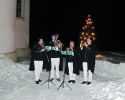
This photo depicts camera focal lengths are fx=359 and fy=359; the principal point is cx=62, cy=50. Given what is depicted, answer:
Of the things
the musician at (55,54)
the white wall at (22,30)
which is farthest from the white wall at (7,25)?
the musician at (55,54)

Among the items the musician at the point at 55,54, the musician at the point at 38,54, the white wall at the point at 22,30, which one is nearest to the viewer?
the musician at the point at 55,54

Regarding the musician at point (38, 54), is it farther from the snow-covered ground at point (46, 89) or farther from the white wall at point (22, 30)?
the white wall at point (22, 30)

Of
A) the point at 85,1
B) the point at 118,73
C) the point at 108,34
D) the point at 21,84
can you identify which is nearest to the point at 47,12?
the point at 85,1

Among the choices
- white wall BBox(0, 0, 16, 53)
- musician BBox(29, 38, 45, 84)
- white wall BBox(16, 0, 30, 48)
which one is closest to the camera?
musician BBox(29, 38, 45, 84)

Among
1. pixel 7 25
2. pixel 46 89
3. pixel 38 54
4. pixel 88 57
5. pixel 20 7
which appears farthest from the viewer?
pixel 20 7

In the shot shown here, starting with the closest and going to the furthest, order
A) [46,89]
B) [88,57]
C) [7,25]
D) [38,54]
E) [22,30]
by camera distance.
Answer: [46,89], [38,54], [88,57], [7,25], [22,30]

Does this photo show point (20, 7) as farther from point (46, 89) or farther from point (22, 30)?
point (46, 89)

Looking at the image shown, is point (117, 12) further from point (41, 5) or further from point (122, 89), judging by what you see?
point (122, 89)

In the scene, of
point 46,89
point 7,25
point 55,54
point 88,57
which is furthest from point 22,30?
point 46,89

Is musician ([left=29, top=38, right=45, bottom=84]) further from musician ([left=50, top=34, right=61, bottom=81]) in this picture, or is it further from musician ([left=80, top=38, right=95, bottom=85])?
musician ([left=80, top=38, right=95, bottom=85])

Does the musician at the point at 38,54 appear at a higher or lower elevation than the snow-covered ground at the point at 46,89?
higher

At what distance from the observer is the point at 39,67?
1512 centimetres

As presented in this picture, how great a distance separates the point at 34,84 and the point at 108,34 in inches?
770

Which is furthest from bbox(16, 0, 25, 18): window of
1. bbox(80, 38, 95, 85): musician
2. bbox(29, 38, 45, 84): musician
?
bbox(80, 38, 95, 85): musician
